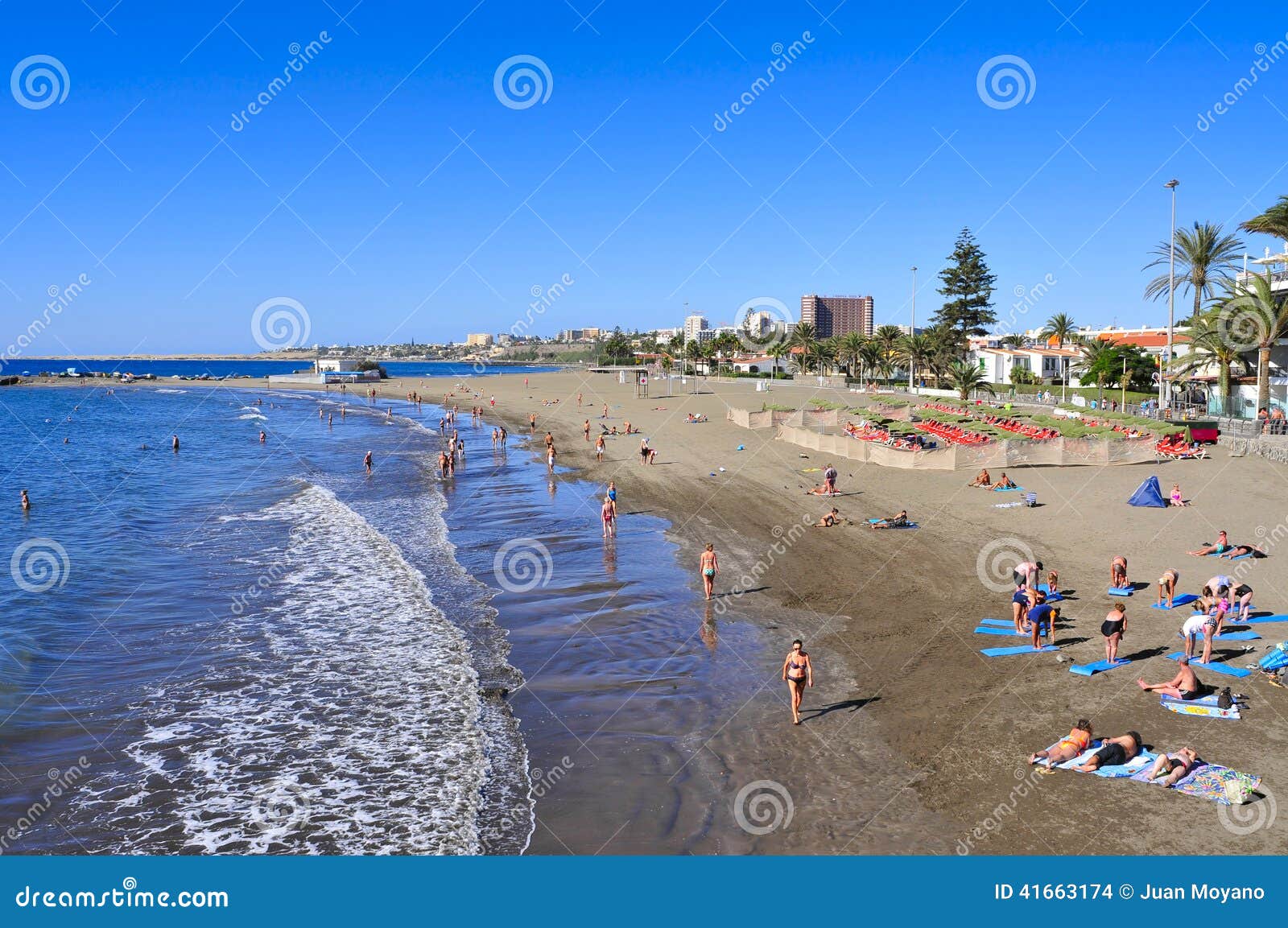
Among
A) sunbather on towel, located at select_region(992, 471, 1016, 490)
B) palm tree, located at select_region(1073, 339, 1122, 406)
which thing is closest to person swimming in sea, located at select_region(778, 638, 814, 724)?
sunbather on towel, located at select_region(992, 471, 1016, 490)

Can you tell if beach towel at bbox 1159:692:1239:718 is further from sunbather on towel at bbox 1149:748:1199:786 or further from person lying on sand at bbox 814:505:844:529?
person lying on sand at bbox 814:505:844:529

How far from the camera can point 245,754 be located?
36.6 feet

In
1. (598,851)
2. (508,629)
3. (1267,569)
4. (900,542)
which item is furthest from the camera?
(900,542)

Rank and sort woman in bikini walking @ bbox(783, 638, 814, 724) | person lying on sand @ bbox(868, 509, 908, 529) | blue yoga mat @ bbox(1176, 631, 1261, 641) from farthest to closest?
person lying on sand @ bbox(868, 509, 908, 529) < blue yoga mat @ bbox(1176, 631, 1261, 641) < woman in bikini walking @ bbox(783, 638, 814, 724)

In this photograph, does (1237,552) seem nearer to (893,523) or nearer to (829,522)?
(893,523)

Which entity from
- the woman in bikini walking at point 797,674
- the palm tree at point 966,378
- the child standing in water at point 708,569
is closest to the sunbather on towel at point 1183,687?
the woman in bikini walking at point 797,674

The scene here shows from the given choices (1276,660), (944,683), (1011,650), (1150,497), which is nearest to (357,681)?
(944,683)

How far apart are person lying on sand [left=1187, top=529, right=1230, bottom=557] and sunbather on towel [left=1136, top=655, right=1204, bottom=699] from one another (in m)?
8.39

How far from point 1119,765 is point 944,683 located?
3.12m

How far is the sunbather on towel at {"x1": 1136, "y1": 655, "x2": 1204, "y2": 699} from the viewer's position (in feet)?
37.0

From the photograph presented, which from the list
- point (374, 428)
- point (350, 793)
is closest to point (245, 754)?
point (350, 793)

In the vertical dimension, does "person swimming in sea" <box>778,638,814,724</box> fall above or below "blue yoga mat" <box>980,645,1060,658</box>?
above

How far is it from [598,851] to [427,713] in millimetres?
4680

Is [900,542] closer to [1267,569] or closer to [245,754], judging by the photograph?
[1267,569]
